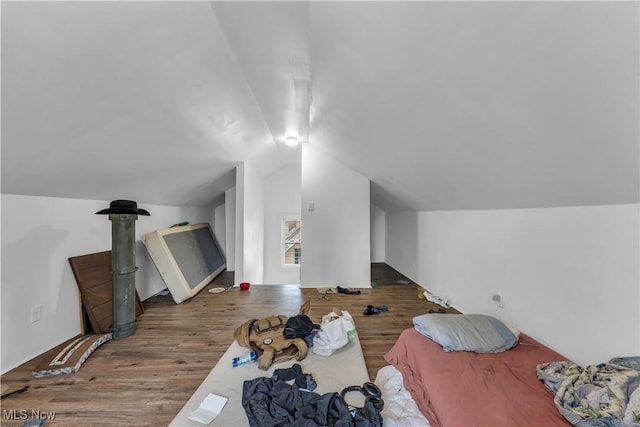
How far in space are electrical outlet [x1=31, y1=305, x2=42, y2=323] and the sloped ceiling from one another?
916 mm

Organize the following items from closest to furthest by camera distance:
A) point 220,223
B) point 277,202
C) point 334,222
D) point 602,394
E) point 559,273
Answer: point 602,394
point 559,273
point 334,222
point 220,223
point 277,202

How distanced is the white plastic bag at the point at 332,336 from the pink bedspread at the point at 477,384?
449 mm

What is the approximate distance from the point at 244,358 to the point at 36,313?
1694 mm

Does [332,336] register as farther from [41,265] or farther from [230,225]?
[230,225]

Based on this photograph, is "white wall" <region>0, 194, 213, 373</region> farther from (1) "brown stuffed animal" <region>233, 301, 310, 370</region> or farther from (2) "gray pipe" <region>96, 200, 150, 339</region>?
(1) "brown stuffed animal" <region>233, 301, 310, 370</region>

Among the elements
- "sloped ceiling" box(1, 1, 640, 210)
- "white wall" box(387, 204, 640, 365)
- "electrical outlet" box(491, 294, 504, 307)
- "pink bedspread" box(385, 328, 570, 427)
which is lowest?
"pink bedspread" box(385, 328, 570, 427)

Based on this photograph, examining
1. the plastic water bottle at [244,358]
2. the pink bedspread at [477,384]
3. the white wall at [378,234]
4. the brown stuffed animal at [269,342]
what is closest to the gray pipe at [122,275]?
the brown stuffed animal at [269,342]

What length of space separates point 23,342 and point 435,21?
11.1 ft

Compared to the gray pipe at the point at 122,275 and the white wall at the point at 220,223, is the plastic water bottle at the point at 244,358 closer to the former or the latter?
the gray pipe at the point at 122,275

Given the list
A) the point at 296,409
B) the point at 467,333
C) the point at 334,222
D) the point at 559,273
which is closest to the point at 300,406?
the point at 296,409

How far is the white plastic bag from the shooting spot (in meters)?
2.04

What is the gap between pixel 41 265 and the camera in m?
1.96

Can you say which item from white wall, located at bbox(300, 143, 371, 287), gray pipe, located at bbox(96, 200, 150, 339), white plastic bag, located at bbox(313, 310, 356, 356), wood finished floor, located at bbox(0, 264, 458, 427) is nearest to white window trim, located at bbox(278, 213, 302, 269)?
white wall, located at bbox(300, 143, 371, 287)

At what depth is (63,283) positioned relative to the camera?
213cm
